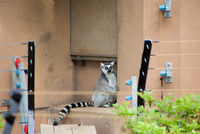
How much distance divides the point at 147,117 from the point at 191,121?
0.81 ft

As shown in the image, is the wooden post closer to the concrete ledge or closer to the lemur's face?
the concrete ledge

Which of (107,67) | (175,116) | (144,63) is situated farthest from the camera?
(107,67)

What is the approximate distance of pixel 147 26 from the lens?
4629 mm

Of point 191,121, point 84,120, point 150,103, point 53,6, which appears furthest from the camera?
point 53,6

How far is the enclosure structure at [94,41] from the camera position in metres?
4.54

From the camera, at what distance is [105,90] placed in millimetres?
6055

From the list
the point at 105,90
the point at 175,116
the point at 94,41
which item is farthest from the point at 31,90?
the point at 94,41

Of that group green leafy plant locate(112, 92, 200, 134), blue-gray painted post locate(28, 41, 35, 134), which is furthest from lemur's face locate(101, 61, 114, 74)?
green leafy plant locate(112, 92, 200, 134)

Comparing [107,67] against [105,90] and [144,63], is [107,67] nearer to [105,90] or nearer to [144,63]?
[105,90]

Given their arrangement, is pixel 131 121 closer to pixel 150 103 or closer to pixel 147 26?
pixel 150 103

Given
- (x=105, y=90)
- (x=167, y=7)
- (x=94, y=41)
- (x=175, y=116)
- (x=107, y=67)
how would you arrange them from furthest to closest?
(x=94, y=41) < (x=105, y=90) < (x=107, y=67) < (x=167, y=7) < (x=175, y=116)

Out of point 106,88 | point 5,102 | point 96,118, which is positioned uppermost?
point 106,88

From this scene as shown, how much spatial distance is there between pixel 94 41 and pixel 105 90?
3.08 feet

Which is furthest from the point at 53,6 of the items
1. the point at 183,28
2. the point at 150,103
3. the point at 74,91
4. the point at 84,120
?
the point at 150,103
